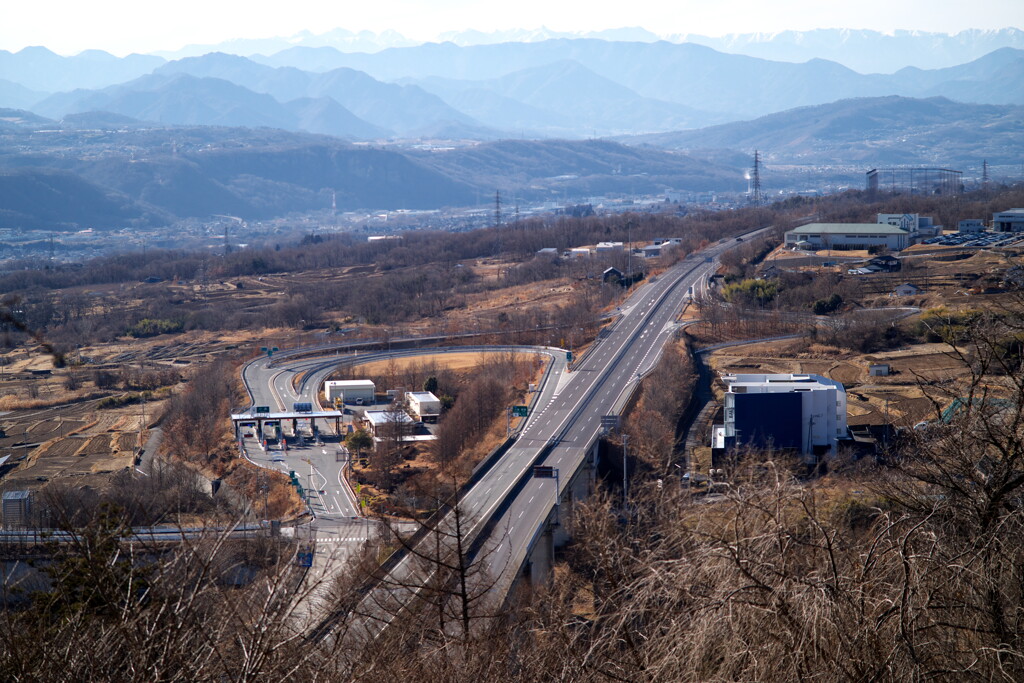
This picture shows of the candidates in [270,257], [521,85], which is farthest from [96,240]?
[521,85]

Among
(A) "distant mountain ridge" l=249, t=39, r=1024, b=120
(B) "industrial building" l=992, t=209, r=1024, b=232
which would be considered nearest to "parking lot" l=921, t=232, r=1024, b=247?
(B) "industrial building" l=992, t=209, r=1024, b=232

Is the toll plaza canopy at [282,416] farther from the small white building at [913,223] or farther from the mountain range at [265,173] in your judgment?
→ the mountain range at [265,173]

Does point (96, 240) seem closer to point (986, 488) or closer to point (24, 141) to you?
point (24, 141)

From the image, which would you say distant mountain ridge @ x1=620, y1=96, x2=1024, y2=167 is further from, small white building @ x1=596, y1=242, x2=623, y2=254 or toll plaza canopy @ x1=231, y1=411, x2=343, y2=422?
toll plaza canopy @ x1=231, y1=411, x2=343, y2=422

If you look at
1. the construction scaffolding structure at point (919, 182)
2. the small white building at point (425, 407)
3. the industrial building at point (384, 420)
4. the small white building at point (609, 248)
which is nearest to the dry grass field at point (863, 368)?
the small white building at point (425, 407)

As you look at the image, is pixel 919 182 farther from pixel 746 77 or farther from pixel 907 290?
pixel 746 77
